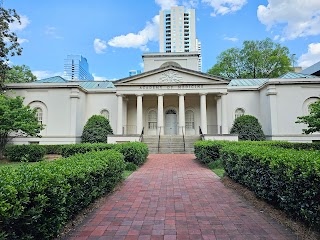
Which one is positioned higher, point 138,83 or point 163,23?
point 163,23

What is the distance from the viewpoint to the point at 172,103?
2616cm

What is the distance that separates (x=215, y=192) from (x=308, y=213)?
324 cm

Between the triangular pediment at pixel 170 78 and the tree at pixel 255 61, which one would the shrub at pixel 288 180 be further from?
the tree at pixel 255 61

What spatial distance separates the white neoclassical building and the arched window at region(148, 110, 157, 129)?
111 millimetres

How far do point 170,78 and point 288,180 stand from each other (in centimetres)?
1993

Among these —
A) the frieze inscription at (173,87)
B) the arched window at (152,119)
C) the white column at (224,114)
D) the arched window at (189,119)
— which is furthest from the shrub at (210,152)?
the arched window at (152,119)

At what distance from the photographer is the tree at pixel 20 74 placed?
32531 millimetres

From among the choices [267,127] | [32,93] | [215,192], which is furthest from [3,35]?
[267,127]

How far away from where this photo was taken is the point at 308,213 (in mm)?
3525

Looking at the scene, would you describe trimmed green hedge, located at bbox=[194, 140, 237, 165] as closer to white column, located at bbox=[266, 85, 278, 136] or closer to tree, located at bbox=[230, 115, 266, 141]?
tree, located at bbox=[230, 115, 266, 141]

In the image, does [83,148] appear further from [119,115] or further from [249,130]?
[249,130]

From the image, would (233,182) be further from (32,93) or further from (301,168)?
(32,93)

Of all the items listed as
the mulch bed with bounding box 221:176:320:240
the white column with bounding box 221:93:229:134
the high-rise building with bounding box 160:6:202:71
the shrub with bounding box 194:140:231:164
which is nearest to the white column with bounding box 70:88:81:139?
the white column with bounding box 221:93:229:134

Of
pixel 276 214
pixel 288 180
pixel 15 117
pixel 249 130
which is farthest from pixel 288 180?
pixel 249 130
